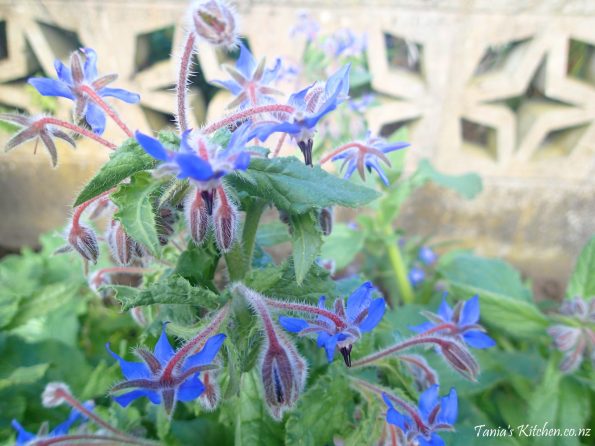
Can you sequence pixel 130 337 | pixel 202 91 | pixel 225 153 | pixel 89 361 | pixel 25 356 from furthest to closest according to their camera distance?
pixel 202 91, pixel 130 337, pixel 89 361, pixel 25 356, pixel 225 153

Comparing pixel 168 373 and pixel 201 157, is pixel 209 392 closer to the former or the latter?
pixel 168 373

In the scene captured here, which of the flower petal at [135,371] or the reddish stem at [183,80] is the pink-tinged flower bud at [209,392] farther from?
the reddish stem at [183,80]

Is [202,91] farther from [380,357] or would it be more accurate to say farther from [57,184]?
[380,357]

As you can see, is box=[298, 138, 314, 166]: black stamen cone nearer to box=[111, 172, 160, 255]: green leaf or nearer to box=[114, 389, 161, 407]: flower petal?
box=[111, 172, 160, 255]: green leaf

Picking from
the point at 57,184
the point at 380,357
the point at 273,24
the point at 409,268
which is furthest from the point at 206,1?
the point at 57,184

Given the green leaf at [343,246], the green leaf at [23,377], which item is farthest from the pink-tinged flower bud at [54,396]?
the green leaf at [343,246]

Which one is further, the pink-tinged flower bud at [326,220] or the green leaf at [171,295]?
the pink-tinged flower bud at [326,220]

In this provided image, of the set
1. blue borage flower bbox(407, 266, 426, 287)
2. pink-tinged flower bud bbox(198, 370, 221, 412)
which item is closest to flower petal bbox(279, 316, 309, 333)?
pink-tinged flower bud bbox(198, 370, 221, 412)
